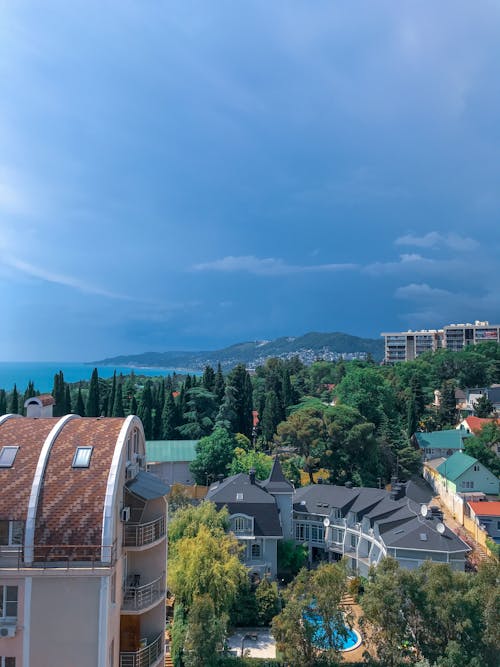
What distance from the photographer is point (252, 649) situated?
89.4ft

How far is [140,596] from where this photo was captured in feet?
52.3

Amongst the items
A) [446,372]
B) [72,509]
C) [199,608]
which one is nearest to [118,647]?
[72,509]

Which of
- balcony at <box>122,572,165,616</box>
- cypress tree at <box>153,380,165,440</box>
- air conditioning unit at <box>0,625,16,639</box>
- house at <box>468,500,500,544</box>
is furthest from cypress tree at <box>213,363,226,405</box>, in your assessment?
air conditioning unit at <box>0,625,16,639</box>

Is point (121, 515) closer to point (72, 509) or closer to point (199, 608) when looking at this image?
point (72, 509)

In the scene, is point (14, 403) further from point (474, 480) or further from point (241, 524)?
point (474, 480)

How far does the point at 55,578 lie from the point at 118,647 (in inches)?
145

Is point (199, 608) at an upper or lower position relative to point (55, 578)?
lower

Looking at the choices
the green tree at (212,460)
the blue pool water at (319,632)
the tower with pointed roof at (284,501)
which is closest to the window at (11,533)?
the blue pool water at (319,632)

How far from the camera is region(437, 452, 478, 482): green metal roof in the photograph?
47500 mm

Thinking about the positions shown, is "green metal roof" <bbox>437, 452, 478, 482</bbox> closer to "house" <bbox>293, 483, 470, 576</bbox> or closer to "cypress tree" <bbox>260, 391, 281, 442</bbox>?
"house" <bbox>293, 483, 470, 576</bbox>

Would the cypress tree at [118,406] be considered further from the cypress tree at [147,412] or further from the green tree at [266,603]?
the green tree at [266,603]

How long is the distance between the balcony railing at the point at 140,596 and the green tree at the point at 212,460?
32.5m

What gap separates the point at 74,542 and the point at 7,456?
10.9ft

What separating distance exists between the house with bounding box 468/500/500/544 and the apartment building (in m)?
A: 91.1
